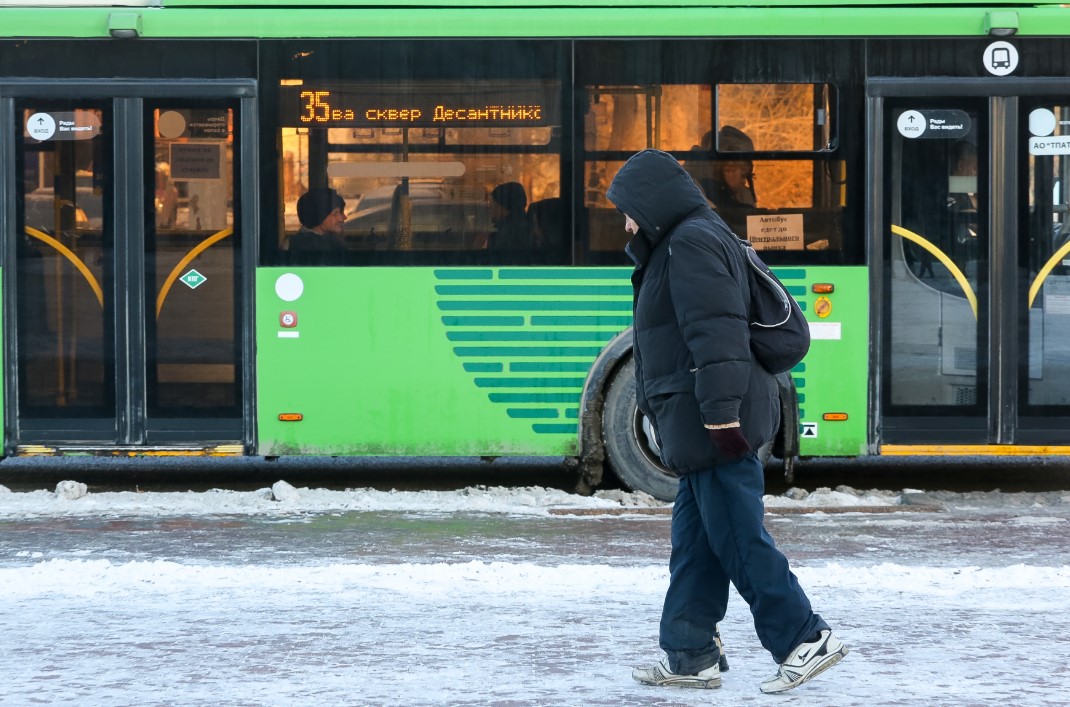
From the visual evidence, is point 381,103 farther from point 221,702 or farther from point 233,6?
point 221,702

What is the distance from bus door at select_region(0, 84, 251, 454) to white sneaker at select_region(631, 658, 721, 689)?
15.2 feet

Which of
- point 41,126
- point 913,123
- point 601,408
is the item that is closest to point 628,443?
point 601,408

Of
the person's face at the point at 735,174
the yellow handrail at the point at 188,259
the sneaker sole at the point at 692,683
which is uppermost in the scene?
the person's face at the point at 735,174

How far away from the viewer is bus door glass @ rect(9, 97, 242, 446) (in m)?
9.60

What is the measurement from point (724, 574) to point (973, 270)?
4752 mm

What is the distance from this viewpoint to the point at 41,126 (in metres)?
9.62

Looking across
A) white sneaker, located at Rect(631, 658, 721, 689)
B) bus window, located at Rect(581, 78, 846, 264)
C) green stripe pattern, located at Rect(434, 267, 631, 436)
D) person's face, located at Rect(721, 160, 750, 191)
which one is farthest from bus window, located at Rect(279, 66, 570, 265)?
white sneaker, located at Rect(631, 658, 721, 689)

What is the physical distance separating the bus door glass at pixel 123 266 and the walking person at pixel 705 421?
182 inches

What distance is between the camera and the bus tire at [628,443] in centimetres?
959

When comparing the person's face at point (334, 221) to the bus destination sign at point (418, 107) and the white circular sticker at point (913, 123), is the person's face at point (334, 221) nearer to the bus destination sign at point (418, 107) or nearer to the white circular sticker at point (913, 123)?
the bus destination sign at point (418, 107)

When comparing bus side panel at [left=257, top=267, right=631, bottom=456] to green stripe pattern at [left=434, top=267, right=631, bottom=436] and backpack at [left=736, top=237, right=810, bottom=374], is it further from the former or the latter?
backpack at [left=736, top=237, right=810, bottom=374]

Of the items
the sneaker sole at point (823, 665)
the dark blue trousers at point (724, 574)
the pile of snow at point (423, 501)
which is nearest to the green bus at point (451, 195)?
the pile of snow at point (423, 501)

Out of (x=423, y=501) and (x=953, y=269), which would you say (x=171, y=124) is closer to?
(x=423, y=501)

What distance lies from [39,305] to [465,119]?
2778mm
